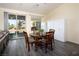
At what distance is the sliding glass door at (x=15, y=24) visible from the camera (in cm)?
861

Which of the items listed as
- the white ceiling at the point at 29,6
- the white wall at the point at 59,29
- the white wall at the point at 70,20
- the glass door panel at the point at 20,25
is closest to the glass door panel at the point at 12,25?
the glass door panel at the point at 20,25

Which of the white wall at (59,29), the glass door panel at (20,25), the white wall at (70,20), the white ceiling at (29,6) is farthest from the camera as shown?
the glass door panel at (20,25)

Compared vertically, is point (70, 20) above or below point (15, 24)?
above

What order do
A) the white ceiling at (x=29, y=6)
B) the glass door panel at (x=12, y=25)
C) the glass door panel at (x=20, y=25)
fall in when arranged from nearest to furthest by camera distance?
the white ceiling at (x=29, y=6) < the glass door panel at (x=12, y=25) < the glass door panel at (x=20, y=25)

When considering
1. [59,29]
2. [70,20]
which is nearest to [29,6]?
[59,29]

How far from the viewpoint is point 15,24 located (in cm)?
884

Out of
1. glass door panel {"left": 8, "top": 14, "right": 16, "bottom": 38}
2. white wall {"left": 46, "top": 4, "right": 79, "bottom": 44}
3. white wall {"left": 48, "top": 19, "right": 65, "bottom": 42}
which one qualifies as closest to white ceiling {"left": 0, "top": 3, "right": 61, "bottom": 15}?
white wall {"left": 46, "top": 4, "right": 79, "bottom": 44}

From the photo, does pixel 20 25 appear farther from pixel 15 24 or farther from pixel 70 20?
pixel 70 20

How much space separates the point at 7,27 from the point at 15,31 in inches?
38.0

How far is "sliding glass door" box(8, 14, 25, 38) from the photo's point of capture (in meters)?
8.61

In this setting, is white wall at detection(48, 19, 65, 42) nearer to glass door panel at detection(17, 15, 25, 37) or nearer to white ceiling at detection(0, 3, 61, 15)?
white ceiling at detection(0, 3, 61, 15)

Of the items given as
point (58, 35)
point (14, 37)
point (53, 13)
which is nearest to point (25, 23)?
point (14, 37)

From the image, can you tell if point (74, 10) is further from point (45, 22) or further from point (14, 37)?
point (14, 37)

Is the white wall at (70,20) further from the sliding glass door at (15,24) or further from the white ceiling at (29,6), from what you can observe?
the sliding glass door at (15,24)
